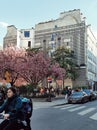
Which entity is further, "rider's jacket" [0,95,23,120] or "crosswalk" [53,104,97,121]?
"crosswalk" [53,104,97,121]

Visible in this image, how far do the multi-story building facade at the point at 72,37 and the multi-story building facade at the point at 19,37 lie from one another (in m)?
2.73

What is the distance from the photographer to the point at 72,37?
6488cm

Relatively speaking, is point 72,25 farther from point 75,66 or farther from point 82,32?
point 75,66

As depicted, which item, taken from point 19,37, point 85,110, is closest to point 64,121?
point 85,110

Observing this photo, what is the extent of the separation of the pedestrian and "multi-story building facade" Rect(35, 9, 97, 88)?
5785cm

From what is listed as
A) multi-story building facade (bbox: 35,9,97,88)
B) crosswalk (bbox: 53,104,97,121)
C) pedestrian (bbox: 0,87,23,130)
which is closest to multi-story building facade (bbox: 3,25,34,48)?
multi-story building facade (bbox: 35,9,97,88)

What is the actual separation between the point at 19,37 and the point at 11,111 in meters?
Result: 69.7

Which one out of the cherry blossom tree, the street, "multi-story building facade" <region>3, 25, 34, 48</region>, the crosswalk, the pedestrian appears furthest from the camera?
"multi-story building facade" <region>3, 25, 34, 48</region>

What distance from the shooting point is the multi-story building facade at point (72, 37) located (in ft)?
210

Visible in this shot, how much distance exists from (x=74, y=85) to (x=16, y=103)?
5823cm

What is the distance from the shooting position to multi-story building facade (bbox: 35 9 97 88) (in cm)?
6412

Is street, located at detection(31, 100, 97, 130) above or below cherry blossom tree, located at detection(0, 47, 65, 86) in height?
below

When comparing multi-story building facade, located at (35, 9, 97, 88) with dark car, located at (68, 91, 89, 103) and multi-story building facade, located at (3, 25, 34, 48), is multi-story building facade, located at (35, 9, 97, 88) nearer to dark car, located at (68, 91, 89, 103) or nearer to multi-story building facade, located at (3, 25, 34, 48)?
multi-story building facade, located at (3, 25, 34, 48)

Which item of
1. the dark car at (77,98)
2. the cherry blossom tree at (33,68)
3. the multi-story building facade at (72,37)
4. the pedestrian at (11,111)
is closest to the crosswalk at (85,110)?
the dark car at (77,98)
